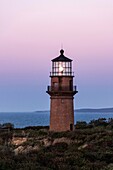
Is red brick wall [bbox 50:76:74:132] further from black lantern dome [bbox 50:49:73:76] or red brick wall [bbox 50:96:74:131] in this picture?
black lantern dome [bbox 50:49:73:76]

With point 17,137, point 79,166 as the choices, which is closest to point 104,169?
point 79,166

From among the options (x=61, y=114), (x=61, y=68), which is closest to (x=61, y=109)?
(x=61, y=114)

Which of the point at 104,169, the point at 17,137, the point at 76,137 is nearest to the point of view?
the point at 104,169

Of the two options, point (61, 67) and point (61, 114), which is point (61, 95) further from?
point (61, 67)

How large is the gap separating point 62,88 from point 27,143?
6662 mm

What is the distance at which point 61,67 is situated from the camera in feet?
111

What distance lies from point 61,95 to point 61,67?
219 cm

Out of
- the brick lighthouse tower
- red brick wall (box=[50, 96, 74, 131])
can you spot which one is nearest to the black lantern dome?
the brick lighthouse tower

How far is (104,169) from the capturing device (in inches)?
472

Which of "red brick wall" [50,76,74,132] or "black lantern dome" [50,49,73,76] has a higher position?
"black lantern dome" [50,49,73,76]

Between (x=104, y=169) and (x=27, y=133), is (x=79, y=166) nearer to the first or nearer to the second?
(x=104, y=169)

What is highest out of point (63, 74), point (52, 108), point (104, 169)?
point (63, 74)

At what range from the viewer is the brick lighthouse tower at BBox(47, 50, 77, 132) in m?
33.1

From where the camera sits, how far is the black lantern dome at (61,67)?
33594 millimetres
